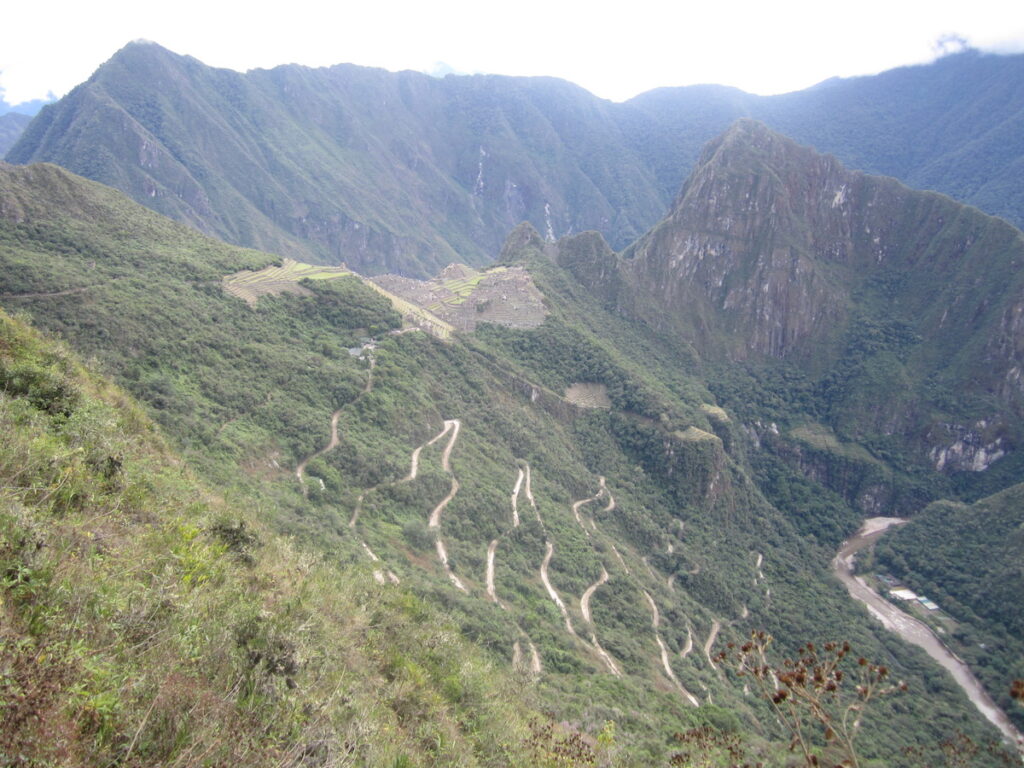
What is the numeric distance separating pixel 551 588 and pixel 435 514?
9.97 meters

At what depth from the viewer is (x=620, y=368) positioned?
251 feet

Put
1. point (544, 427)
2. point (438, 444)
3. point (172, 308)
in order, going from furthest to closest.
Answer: point (544, 427) < point (438, 444) < point (172, 308)

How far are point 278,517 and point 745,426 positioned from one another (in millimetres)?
87416

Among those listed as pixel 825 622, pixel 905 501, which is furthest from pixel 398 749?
pixel 905 501

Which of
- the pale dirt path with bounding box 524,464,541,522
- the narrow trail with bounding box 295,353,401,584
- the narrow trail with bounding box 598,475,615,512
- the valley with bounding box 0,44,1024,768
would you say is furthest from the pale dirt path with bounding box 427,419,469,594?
the narrow trail with bounding box 598,475,615,512

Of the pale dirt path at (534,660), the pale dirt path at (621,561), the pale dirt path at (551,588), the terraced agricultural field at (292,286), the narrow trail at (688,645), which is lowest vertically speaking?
the narrow trail at (688,645)

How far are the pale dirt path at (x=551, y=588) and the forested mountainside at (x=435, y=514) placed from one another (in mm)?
297

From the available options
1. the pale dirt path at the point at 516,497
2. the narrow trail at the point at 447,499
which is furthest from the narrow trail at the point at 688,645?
the narrow trail at the point at 447,499

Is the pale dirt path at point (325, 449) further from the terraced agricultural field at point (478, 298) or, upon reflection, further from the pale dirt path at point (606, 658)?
the terraced agricultural field at point (478, 298)

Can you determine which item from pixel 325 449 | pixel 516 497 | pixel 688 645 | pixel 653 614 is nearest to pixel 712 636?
pixel 688 645

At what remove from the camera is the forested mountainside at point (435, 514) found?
11227 mm

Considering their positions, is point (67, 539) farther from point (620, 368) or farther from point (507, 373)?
point (620, 368)

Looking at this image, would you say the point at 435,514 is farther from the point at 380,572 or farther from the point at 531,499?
the point at 380,572

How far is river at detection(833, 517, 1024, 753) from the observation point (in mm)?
51250
